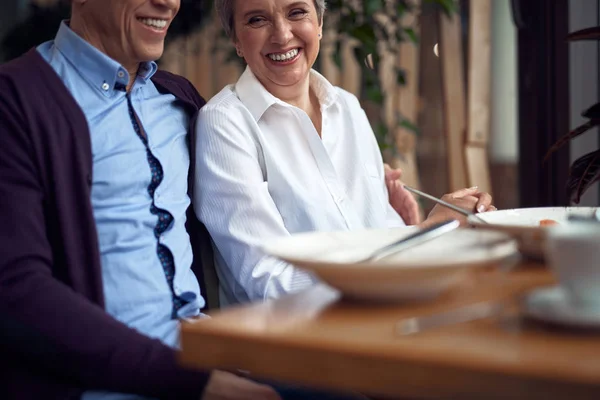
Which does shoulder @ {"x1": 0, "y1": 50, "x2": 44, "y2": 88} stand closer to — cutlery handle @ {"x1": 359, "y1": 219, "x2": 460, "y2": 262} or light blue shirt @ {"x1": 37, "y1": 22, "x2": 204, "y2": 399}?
light blue shirt @ {"x1": 37, "y1": 22, "x2": 204, "y2": 399}

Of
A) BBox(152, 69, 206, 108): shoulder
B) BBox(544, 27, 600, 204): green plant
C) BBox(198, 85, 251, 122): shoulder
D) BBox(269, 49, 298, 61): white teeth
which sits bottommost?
→ BBox(544, 27, 600, 204): green plant

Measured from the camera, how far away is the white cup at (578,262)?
0.79 m

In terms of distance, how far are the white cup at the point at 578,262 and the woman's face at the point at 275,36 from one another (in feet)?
3.98

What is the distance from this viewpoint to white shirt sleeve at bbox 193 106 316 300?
5.24 feet

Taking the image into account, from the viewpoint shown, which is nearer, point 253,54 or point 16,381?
point 16,381

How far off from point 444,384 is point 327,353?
11cm

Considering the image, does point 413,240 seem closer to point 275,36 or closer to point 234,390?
point 234,390

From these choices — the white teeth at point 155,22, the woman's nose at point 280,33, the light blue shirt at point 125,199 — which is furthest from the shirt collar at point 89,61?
the woman's nose at point 280,33

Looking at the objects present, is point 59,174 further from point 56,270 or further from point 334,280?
point 334,280

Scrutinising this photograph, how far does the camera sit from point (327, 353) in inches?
29.6

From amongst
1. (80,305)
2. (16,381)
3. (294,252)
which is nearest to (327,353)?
(294,252)

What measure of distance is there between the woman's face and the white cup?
1.21 metres

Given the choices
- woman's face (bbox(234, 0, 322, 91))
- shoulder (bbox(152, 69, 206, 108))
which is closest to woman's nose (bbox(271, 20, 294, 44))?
woman's face (bbox(234, 0, 322, 91))

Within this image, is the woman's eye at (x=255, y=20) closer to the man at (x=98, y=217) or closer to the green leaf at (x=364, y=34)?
the man at (x=98, y=217)
